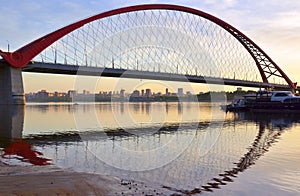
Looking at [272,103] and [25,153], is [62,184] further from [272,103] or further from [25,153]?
[272,103]

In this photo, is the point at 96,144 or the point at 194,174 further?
the point at 96,144

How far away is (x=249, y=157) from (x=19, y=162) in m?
8.76

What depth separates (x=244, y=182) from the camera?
372 inches

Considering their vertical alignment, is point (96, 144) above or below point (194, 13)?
below

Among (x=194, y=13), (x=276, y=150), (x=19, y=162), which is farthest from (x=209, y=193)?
(x=194, y=13)

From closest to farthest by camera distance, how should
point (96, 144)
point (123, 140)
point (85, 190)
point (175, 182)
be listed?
point (85, 190) < point (175, 182) < point (96, 144) < point (123, 140)

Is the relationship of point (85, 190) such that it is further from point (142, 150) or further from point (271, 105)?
point (271, 105)

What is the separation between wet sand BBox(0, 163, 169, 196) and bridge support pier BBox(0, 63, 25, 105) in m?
51.4

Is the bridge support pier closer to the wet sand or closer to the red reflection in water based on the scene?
the red reflection in water

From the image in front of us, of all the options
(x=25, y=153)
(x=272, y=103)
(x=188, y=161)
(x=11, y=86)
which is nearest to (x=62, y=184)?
(x=188, y=161)

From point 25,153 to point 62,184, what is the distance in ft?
20.8

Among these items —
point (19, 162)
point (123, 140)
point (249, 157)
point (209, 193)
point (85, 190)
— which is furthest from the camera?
point (123, 140)

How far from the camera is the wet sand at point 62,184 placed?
24.7 feet

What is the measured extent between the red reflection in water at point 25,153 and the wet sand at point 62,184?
2.03 meters
